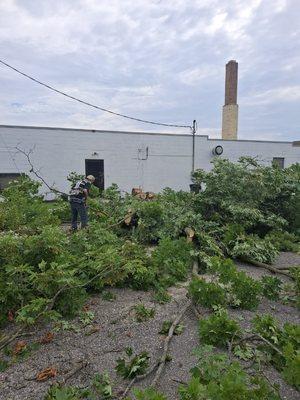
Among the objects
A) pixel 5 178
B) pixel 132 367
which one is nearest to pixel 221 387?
pixel 132 367

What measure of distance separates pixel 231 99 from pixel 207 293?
25.6 meters

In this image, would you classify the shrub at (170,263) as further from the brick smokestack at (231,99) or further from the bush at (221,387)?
the brick smokestack at (231,99)

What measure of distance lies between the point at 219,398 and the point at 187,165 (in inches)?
801

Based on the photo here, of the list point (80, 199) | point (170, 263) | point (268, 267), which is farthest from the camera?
point (80, 199)

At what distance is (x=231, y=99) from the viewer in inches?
1087

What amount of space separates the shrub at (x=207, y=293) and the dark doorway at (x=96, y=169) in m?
16.1

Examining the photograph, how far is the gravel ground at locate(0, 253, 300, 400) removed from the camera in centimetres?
301

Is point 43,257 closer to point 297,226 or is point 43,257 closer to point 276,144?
point 297,226

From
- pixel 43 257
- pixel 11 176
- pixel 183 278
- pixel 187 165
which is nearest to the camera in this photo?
pixel 43 257

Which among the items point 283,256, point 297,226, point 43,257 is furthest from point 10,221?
point 297,226

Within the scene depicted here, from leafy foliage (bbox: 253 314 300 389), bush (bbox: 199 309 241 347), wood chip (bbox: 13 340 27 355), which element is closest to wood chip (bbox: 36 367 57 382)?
wood chip (bbox: 13 340 27 355)

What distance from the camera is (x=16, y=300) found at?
3.92m

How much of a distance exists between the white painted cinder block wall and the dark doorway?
23cm

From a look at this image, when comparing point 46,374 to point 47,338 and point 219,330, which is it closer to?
point 47,338
